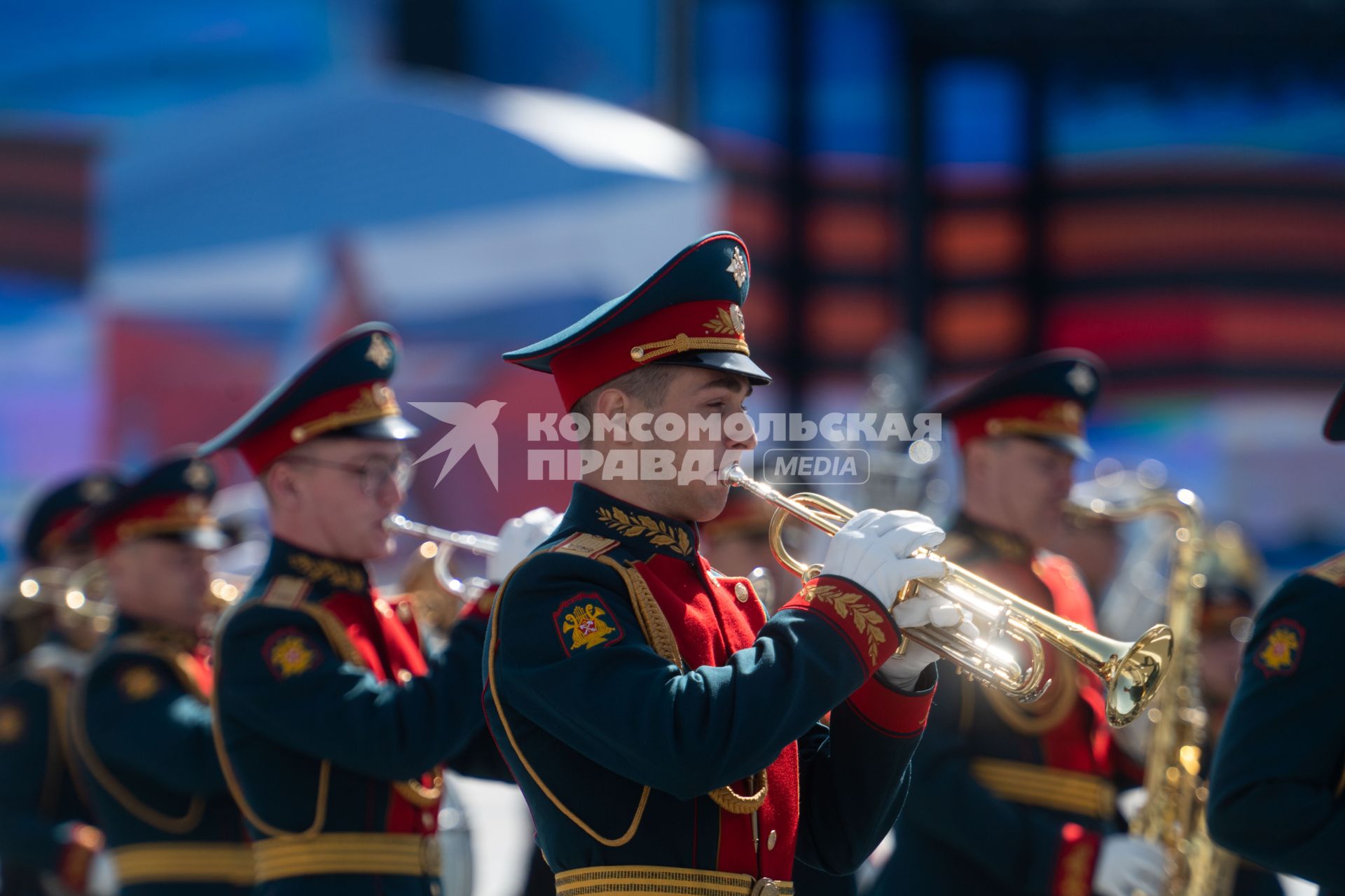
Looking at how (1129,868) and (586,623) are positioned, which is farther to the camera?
(1129,868)

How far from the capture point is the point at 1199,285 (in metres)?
14.5

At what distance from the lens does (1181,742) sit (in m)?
5.06

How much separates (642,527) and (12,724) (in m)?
3.88

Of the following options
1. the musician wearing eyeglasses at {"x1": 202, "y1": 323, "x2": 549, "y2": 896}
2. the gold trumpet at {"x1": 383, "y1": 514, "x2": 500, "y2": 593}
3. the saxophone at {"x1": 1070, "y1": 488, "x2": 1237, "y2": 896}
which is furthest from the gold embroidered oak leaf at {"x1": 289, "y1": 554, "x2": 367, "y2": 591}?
the saxophone at {"x1": 1070, "y1": 488, "x2": 1237, "y2": 896}

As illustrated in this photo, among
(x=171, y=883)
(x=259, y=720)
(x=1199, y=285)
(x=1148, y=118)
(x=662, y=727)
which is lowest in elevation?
(x=171, y=883)

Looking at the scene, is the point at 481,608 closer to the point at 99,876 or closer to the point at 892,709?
the point at 892,709

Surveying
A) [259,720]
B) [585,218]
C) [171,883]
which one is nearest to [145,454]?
[585,218]

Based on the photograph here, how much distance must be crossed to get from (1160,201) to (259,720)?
41.5 ft

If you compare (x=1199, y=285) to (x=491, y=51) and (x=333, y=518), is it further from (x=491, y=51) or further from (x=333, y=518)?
(x=333, y=518)

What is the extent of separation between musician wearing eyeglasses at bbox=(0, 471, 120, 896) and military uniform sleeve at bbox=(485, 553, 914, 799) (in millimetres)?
3607

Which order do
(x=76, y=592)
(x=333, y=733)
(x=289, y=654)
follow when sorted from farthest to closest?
(x=76, y=592) < (x=289, y=654) < (x=333, y=733)

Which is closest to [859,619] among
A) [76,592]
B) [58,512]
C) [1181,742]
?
[1181,742]

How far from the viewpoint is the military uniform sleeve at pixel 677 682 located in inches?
98.0

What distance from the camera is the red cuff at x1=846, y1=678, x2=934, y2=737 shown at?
2.83 meters
